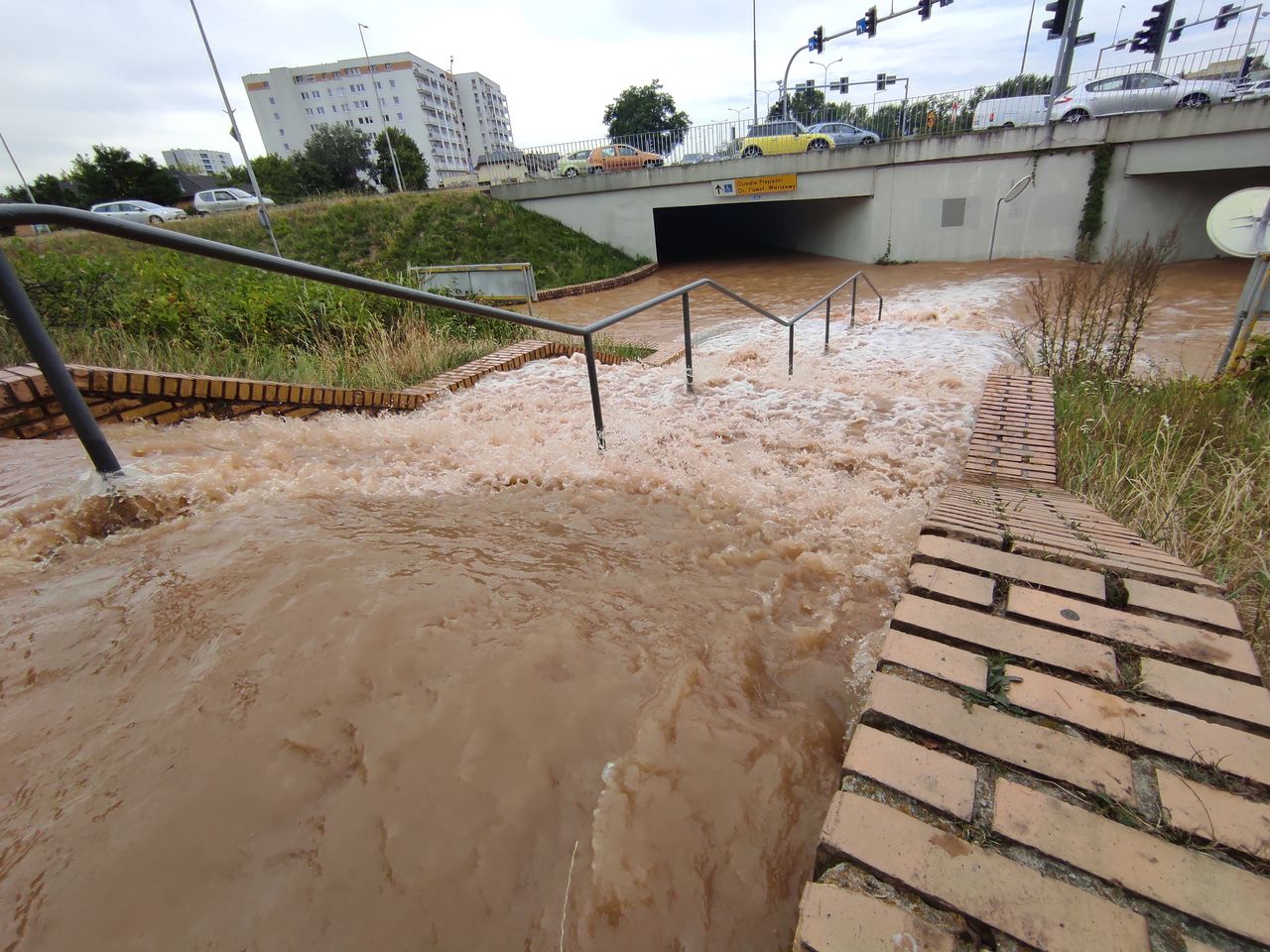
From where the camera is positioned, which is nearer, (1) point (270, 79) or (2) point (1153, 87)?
(2) point (1153, 87)

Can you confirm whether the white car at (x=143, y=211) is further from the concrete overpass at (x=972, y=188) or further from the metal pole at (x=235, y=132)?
the concrete overpass at (x=972, y=188)

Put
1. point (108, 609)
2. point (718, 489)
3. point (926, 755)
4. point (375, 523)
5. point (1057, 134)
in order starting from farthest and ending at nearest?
point (1057, 134) < point (718, 489) < point (375, 523) < point (108, 609) < point (926, 755)

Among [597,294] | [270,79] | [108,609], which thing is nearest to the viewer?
[108,609]

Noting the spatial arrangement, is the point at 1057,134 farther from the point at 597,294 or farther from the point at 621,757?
the point at 621,757

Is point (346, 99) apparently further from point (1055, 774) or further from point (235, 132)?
point (1055, 774)

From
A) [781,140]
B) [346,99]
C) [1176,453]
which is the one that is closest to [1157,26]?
[781,140]

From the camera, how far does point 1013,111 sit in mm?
15719

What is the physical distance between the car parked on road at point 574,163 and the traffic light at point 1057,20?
14271mm

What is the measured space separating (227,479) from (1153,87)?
21.6m

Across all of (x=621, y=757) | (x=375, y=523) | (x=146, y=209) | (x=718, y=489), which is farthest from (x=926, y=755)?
(x=146, y=209)

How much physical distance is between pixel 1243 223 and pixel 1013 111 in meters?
15.1

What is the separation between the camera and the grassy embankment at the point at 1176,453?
243 centimetres

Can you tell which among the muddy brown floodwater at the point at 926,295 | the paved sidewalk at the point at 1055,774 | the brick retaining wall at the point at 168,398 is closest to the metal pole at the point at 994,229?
the muddy brown floodwater at the point at 926,295

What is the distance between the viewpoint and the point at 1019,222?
14844 millimetres
